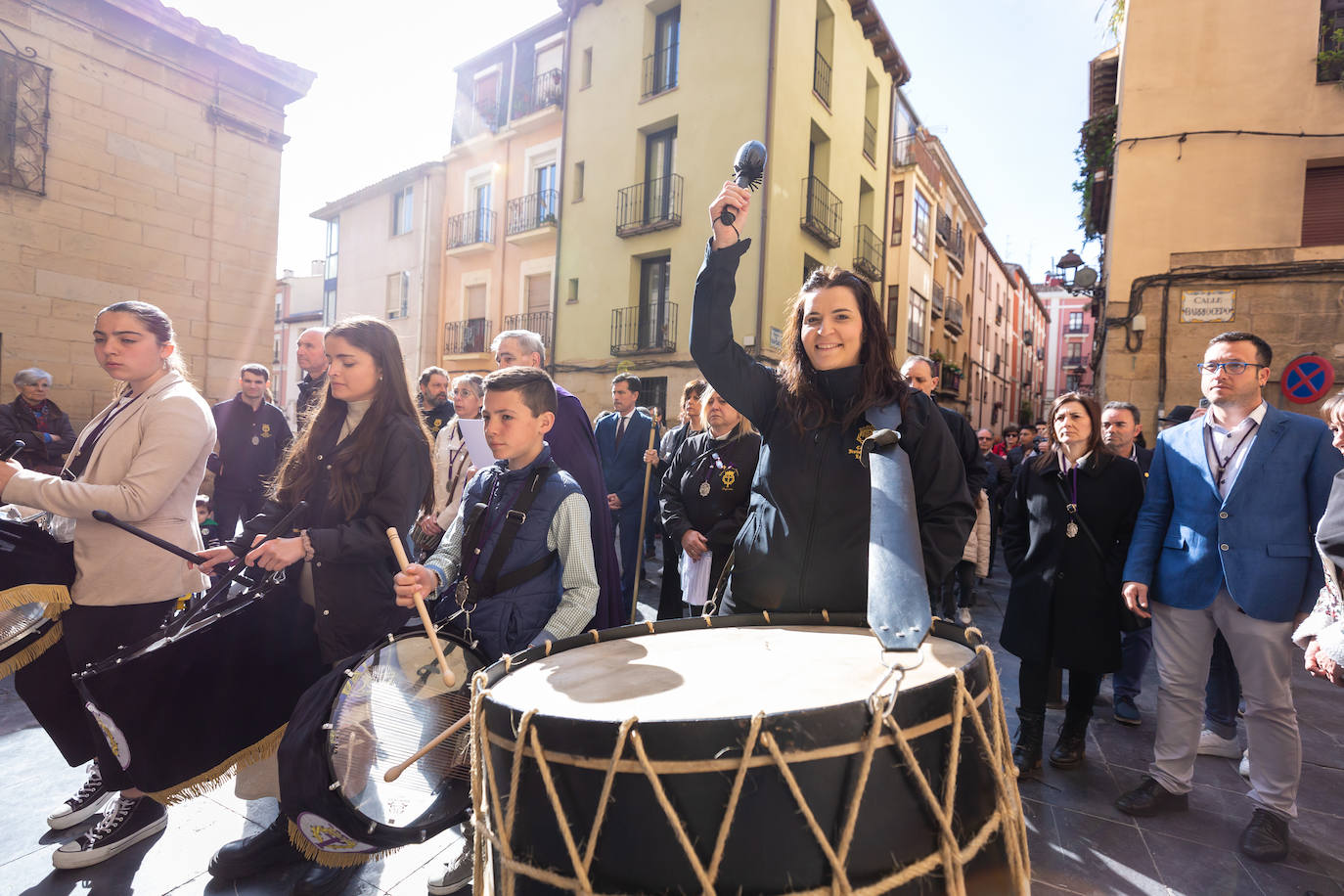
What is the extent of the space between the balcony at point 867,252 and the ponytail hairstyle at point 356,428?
56.3 ft

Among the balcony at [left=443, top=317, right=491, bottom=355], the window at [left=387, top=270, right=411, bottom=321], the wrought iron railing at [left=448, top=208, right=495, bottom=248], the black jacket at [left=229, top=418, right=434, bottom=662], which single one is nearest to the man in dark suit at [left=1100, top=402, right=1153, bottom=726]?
the black jacket at [left=229, top=418, right=434, bottom=662]

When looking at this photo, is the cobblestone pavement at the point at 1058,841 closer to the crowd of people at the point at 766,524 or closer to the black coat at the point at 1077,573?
the crowd of people at the point at 766,524

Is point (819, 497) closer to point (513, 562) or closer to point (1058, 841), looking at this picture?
point (513, 562)

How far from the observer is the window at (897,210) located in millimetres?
20859

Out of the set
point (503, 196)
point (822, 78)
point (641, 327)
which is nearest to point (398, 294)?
point (503, 196)

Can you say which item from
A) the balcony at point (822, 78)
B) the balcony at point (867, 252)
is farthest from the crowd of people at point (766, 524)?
the balcony at point (867, 252)

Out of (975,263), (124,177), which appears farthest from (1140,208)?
(975,263)

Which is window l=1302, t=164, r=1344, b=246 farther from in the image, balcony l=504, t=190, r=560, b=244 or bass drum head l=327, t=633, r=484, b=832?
balcony l=504, t=190, r=560, b=244

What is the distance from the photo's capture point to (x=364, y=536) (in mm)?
2285

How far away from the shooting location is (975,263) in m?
30.6

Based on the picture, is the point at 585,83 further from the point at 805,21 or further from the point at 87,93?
the point at 87,93

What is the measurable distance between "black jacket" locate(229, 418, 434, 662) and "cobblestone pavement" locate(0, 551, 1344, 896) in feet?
2.85

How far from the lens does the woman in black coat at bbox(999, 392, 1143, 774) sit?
11.1 ft

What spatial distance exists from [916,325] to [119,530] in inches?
893
